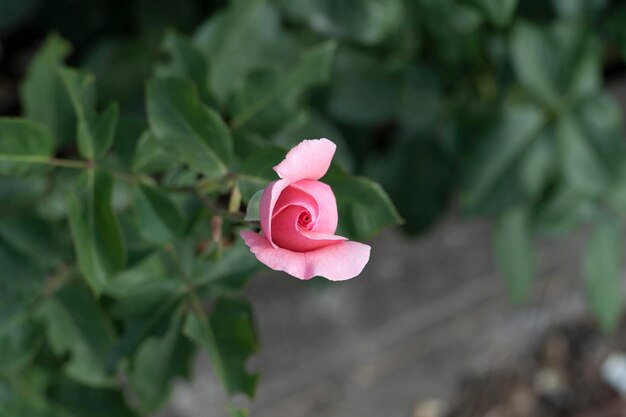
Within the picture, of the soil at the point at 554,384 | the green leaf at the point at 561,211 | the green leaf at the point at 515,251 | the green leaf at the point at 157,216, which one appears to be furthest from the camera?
the soil at the point at 554,384

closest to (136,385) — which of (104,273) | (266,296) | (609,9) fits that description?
(104,273)

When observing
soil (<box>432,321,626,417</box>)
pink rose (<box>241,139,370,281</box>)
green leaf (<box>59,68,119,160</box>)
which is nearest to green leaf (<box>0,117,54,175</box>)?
green leaf (<box>59,68,119,160</box>)

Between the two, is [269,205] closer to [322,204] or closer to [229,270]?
[322,204]

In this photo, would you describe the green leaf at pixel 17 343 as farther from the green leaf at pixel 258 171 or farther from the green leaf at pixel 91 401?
the green leaf at pixel 258 171

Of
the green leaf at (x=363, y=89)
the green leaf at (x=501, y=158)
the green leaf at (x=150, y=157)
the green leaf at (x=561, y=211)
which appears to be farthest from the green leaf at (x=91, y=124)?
the green leaf at (x=561, y=211)

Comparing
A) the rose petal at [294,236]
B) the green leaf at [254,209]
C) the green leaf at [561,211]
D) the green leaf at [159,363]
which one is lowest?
the rose petal at [294,236]
